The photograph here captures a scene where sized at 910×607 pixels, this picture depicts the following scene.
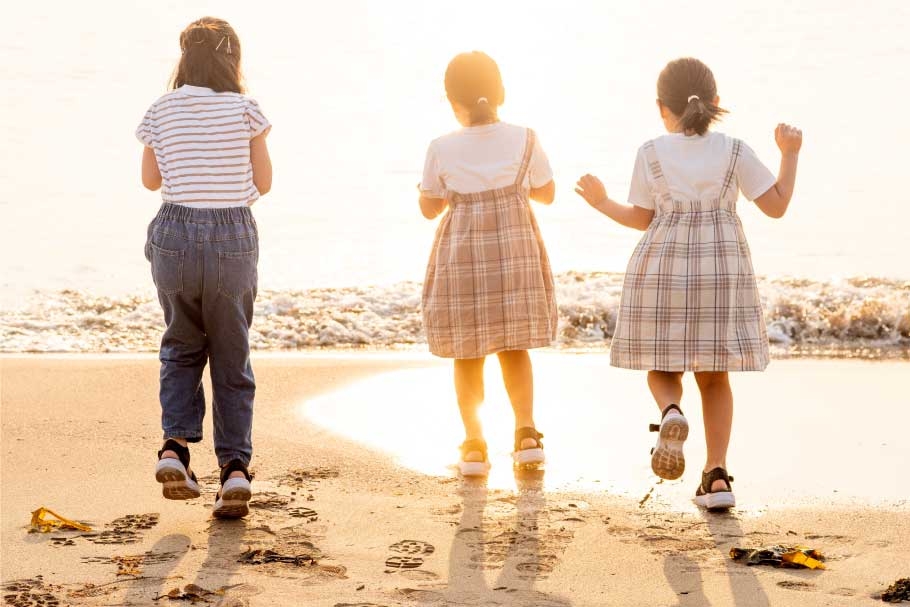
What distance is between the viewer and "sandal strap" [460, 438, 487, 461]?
4523 millimetres

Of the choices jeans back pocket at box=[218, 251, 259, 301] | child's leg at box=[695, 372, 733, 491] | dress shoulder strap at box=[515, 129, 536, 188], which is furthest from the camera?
dress shoulder strap at box=[515, 129, 536, 188]

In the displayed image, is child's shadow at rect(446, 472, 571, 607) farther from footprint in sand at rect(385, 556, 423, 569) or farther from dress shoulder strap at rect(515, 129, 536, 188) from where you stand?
dress shoulder strap at rect(515, 129, 536, 188)

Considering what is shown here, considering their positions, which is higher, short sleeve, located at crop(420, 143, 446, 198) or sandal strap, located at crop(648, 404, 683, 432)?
short sleeve, located at crop(420, 143, 446, 198)

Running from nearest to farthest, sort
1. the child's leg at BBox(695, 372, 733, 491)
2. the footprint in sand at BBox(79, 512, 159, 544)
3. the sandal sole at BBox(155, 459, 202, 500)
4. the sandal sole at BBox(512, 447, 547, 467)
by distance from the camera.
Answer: the footprint in sand at BBox(79, 512, 159, 544) < the sandal sole at BBox(155, 459, 202, 500) < the child's leg at BBox(695, 372, 733, 491) < the sandal sole at BBox(512, 447, 547, 467)

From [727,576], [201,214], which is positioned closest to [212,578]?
[201,214]

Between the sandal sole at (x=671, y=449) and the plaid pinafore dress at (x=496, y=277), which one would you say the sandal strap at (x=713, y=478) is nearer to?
the sandal sole at (x=671, y=449)

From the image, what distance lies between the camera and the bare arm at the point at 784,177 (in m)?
4.12

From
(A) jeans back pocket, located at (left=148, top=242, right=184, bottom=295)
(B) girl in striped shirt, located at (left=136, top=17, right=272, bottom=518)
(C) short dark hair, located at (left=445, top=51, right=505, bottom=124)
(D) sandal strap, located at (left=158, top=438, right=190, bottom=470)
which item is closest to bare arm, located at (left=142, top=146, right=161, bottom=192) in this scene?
(B) girl in striped shirt, located at (left=136, top=17, right=272, bottom=518)

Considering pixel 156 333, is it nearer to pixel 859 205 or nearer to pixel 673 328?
pixel 673 328

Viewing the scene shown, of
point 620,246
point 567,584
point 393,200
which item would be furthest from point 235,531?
point 393,200

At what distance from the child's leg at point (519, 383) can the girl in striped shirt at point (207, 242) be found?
128 centimetres

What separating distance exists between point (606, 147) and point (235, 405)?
18878 mm

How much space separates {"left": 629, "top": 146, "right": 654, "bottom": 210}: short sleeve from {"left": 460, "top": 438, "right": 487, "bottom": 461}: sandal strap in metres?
1.17

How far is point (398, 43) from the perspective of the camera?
29219 millimetres
